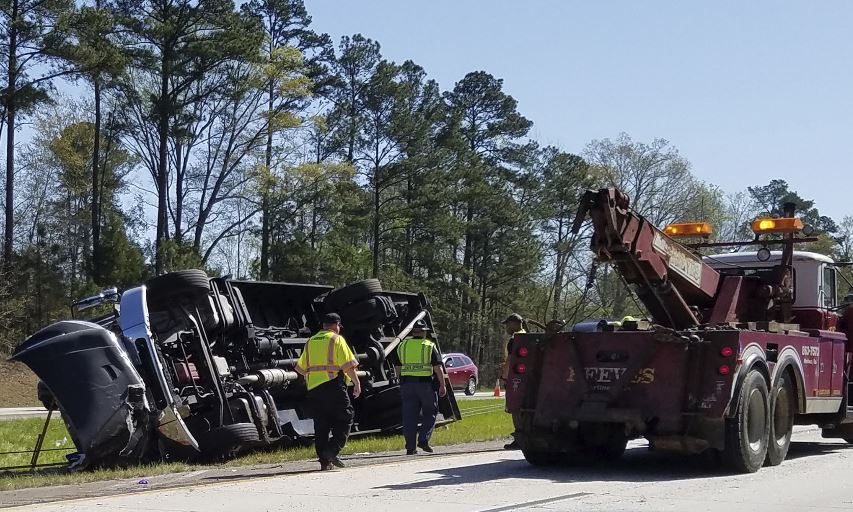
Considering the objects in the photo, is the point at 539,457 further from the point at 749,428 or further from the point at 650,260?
the point at 650,260

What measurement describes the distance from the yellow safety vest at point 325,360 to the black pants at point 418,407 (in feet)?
Result: 6.89

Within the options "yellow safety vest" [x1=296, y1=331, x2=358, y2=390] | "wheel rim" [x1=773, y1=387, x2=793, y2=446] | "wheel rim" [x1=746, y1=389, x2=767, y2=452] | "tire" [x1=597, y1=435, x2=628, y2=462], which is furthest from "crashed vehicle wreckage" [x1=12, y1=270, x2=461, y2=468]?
"wheel rim" [x1=773, y1=387, x2=793, y2=446]

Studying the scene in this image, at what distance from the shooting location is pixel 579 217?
11492 mm

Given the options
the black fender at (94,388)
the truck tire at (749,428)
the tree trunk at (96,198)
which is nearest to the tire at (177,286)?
the black fender at (94,388)

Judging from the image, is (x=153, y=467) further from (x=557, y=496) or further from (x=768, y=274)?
(x=768, y=274)

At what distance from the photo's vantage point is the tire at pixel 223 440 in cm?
1282

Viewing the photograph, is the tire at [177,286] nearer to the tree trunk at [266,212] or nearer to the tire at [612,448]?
the tire at [612,448]

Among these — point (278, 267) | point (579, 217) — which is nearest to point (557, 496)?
point (579, 217)

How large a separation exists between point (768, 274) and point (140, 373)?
25.4 ft

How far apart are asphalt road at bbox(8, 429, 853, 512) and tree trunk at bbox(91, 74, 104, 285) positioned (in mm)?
31793

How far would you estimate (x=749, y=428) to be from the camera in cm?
1171

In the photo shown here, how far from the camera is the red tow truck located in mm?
11367

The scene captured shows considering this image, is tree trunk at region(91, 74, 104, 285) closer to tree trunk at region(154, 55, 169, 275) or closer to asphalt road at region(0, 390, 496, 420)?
tree trunk at region(154, 55, 169, 275)

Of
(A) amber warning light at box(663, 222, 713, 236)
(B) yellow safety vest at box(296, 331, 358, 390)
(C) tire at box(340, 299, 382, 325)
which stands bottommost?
(B) yellow safety vest at box(296, 331, 358, 390)
